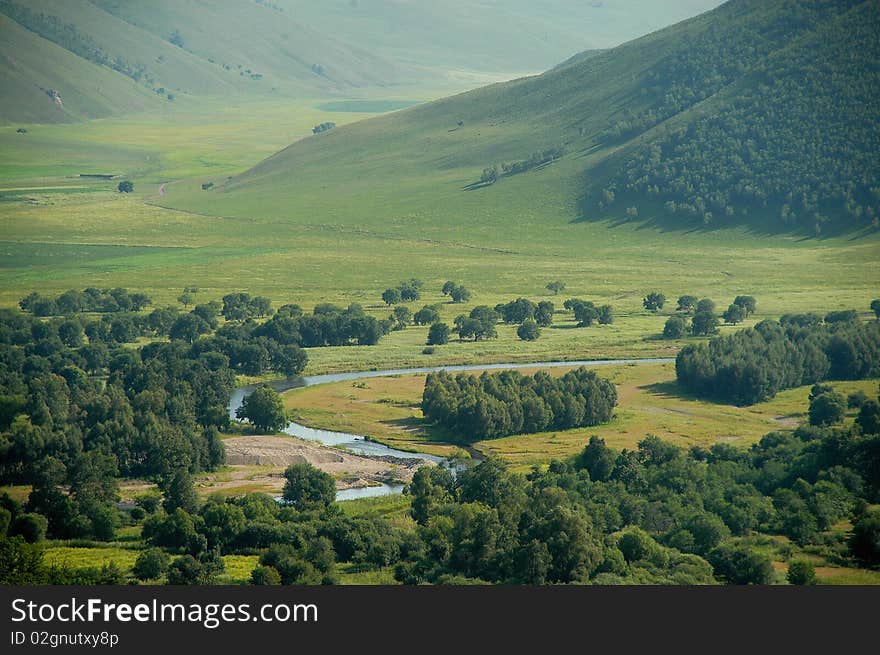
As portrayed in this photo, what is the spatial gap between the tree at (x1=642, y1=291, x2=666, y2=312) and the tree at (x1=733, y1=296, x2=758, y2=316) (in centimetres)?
839

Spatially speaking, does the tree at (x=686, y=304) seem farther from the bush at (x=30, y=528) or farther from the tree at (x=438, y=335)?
the bush at (x=30, y=528)

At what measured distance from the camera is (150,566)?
6612 cm

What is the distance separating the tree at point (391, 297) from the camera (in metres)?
164

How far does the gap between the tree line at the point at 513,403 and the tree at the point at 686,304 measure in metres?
52.4

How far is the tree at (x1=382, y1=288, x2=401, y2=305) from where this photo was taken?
539 feet

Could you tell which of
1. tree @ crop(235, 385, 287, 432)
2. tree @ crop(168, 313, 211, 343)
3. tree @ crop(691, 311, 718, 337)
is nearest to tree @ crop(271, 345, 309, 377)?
tree @ crop(168, 313, 211, 343)

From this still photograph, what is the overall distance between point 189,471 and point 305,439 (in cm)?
1284

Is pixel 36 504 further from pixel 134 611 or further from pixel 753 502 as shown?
pixel 753 502

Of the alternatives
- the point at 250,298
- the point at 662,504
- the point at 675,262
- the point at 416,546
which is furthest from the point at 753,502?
the point at 675,262

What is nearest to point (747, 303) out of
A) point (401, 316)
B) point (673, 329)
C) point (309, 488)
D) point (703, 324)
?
point (703, 324)

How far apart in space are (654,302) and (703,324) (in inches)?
623

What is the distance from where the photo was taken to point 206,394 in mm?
106188

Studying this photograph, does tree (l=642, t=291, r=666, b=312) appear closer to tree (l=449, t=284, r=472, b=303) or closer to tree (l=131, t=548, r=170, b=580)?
tree (l=449, t=284, r=472, b=303)

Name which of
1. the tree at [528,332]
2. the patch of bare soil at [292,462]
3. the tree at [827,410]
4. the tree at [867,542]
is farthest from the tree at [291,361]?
the tree at [867,542]
